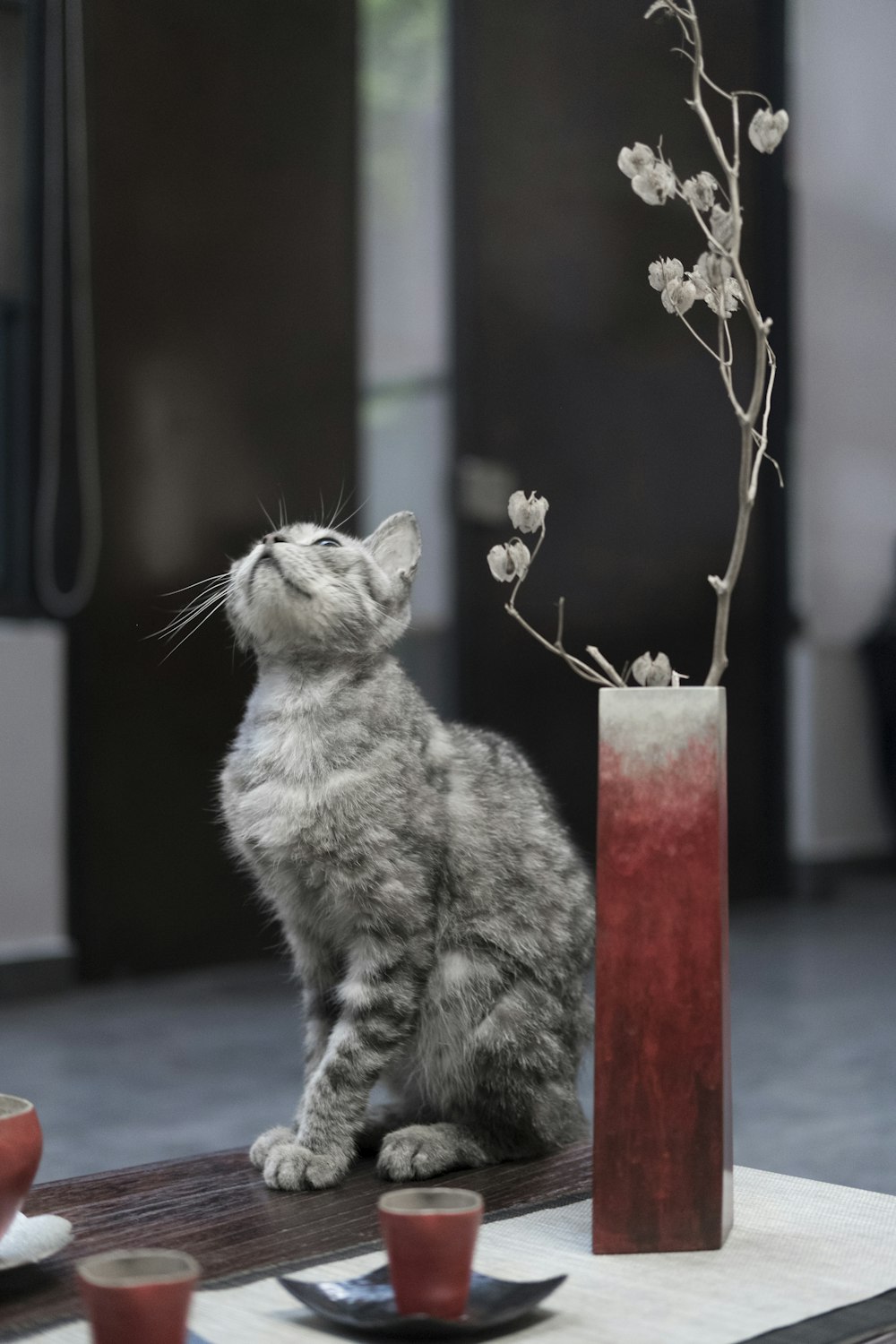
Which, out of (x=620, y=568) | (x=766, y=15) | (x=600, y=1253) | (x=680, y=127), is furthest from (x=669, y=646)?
(x=600, y=1253)

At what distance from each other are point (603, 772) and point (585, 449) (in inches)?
157

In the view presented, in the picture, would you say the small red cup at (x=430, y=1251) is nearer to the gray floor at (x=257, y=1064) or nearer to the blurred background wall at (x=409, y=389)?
the gray floor at (x=257, y=1064)

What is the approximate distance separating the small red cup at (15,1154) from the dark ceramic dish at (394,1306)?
17 centimetres

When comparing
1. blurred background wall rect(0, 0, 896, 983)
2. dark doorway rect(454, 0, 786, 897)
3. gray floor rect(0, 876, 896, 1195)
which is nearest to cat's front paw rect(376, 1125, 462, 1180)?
gray floor rect(0, 876, 896, 1195)

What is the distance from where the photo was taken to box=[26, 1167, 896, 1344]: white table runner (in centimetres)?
85

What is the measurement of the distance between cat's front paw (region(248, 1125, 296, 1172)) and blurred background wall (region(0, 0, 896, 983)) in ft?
7.80

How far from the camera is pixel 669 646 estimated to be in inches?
204

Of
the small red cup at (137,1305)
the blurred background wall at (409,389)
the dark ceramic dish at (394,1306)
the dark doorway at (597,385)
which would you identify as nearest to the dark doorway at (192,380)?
the blurred background wall at (409,389)

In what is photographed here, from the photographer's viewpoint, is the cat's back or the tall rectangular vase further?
the cat's back

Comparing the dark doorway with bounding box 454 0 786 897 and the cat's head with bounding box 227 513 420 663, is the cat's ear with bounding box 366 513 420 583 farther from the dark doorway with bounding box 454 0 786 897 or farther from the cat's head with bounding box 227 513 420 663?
the dark doorway with bounding box 454 0 786 897

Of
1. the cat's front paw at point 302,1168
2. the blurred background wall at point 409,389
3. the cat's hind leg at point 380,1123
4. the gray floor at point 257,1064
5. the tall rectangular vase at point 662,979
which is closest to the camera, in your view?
the tall rectangular vase at point 662,979

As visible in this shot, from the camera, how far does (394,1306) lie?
2.78ft

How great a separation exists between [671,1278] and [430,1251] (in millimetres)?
208

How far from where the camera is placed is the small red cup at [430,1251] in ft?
2.68
